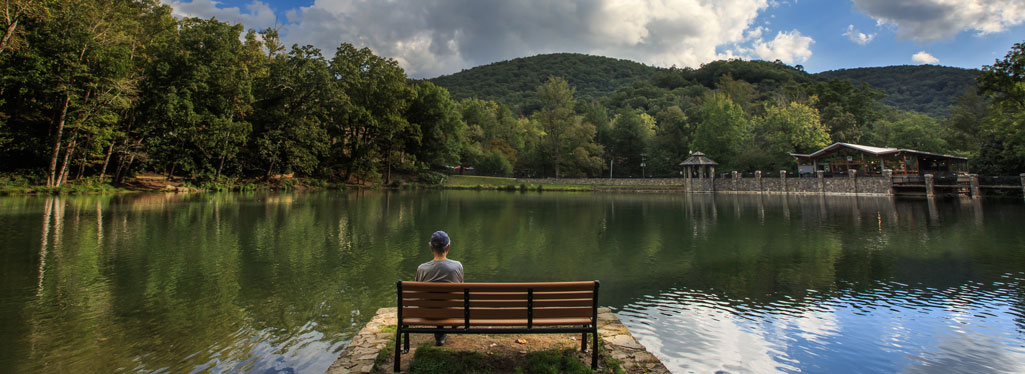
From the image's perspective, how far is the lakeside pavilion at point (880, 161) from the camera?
43.7 metres

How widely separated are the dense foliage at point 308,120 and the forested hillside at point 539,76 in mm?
51074

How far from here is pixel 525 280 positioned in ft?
29.4

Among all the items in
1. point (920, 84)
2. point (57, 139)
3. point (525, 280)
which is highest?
point (920, 84)

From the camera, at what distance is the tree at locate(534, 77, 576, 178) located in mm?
71312

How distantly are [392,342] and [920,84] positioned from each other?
592 ft

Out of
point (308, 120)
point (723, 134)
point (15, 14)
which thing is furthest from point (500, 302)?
point (723, 134)

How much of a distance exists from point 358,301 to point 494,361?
3705mm

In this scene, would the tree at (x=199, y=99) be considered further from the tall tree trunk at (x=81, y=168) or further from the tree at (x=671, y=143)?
the tree at (x=671, y=143)

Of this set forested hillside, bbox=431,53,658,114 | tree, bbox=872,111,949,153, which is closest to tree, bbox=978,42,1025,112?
tree, bbox=872,111,949,153

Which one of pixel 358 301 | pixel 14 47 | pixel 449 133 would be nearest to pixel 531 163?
pixel 449 133

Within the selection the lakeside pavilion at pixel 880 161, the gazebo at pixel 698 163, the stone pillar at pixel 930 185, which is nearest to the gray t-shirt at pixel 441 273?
the stone pillar at pixel 930 185

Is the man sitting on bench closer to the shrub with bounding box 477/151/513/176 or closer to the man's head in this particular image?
the man's head

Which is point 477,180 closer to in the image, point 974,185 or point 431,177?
point 431,177

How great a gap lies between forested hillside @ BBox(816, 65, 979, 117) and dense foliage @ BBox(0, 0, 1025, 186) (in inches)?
1879
